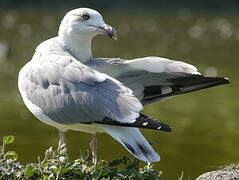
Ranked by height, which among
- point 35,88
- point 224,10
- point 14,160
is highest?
point 35,88

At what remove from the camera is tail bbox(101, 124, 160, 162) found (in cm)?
336

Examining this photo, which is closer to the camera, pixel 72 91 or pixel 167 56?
pixel 72 91

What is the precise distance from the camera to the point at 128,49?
15.9 m

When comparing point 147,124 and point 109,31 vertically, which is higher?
point 109,31

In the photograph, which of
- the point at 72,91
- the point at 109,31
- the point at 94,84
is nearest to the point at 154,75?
the point at 109,31

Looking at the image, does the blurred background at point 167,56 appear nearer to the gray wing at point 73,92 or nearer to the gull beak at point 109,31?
the gray wing at point 73,92

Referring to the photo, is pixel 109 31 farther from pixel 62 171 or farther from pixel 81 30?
pixel 62 171

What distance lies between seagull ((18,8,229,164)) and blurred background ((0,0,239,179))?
0.38m

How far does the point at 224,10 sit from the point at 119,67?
2450 centimetres

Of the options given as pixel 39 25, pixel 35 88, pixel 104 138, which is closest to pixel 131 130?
pixel 35 88

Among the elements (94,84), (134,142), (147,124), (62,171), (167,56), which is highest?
(94,84)

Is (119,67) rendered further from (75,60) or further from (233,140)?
(233,140)

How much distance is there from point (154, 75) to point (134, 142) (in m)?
0.80

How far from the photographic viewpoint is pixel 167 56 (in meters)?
14.7
